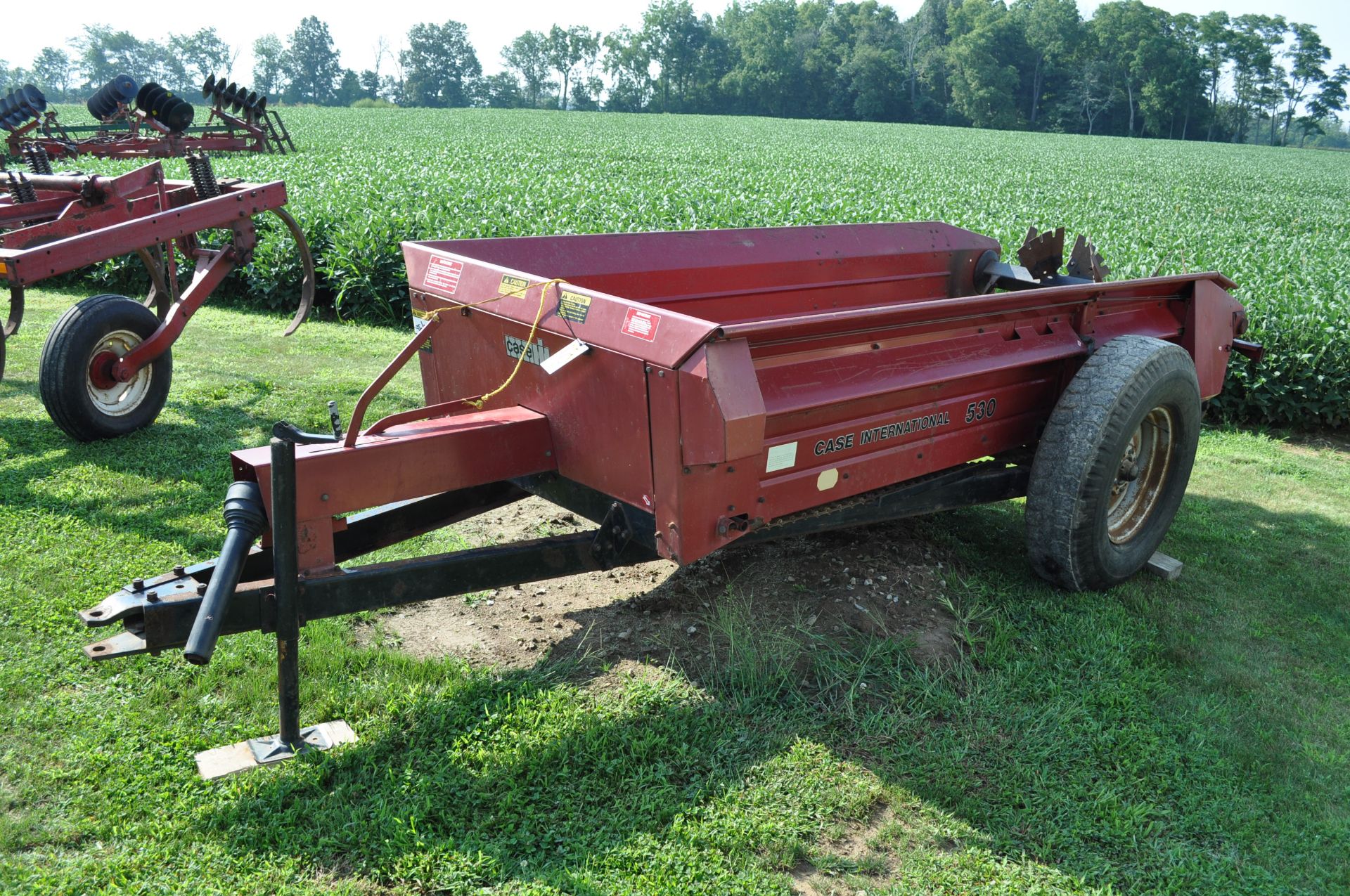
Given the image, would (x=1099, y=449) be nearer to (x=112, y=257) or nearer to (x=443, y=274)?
(x=443, y=274)

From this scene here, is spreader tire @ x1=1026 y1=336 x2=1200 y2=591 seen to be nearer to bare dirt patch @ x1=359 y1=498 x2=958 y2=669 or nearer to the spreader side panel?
bare dirt patch @ x1=359 y1=498 x2=958 y2=669

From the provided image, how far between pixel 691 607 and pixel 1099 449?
66.8 inches

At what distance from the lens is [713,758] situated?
10.2 ft

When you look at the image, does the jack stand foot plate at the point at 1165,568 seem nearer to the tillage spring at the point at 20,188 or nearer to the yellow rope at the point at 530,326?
the yellow rope at the point at 530,326

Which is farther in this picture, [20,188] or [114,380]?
[20,188]

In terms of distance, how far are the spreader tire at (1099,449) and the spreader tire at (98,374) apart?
477cm

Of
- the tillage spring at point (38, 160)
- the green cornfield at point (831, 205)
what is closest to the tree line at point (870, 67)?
the green cornfield at point (831, 205)

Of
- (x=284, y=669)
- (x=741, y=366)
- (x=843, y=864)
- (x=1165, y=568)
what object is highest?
(x=741, y=366)

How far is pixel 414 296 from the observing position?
3.89 m

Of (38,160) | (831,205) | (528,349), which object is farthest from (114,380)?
(831,205)

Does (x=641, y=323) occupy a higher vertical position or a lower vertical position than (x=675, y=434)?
higher

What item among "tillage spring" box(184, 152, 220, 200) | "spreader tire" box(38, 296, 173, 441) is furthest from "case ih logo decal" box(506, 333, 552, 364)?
"tillage spring" box(184, 152, 220, 200)

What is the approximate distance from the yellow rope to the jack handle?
0.86 m

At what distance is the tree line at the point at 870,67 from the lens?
87812 mm
